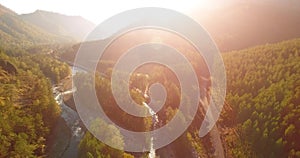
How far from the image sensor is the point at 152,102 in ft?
525

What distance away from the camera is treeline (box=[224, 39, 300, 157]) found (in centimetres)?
11244

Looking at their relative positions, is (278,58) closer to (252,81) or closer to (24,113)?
(252,81)

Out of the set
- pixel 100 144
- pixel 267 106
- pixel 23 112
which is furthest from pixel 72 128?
pixel 267 106

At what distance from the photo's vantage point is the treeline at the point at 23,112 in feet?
296

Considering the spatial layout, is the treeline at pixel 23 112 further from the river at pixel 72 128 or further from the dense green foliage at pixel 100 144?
the dense green foliage at pixel 100 144

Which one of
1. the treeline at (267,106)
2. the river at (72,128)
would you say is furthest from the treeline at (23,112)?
the treeline at (267,106)

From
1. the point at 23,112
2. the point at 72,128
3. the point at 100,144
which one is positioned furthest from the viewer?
the point at 72,128

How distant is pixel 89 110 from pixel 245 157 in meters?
69.7

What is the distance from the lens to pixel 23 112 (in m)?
113

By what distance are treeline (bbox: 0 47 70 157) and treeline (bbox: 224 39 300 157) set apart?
75.5 m

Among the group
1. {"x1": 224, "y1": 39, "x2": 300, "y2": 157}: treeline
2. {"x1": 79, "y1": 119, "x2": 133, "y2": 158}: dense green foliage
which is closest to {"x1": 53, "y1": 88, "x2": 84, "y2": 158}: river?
{"x1": 79, "y1": 119, "x2": 133, "y2": 158}: dense green foliage

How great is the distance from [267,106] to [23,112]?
104 metres

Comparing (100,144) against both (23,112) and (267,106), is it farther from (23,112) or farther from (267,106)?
(267,106)

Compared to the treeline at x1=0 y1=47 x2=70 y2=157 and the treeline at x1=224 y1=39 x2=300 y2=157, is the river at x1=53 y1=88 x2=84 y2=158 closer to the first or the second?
the treeline at x1=0 y1=47 x2=70 y2=157
